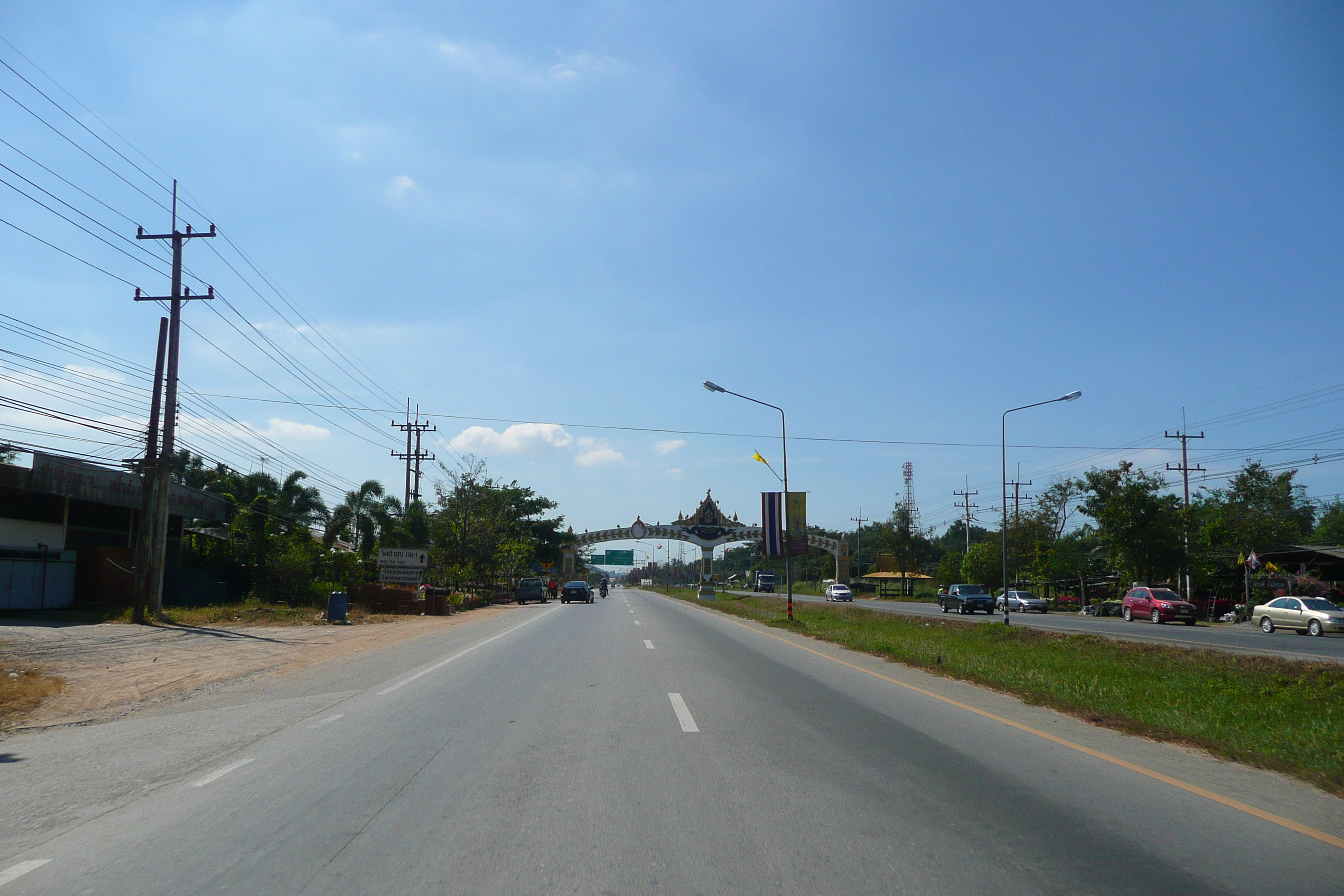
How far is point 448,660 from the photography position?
16.4 meters

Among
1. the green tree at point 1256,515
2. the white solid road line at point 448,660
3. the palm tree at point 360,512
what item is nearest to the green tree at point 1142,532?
the green tree at point 1256,515

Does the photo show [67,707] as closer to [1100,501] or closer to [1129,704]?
[1129,704]

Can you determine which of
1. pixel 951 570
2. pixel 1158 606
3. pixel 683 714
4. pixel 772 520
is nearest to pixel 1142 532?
pixel 1158 606

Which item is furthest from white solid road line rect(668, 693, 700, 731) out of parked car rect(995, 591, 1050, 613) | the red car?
parked car rect(995, 591, 1050, 613)

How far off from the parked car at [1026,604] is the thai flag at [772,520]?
18.8m

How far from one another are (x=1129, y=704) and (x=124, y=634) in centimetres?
2313

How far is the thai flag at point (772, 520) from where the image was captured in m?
38.9

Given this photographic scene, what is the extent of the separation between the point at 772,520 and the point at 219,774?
34.2 m

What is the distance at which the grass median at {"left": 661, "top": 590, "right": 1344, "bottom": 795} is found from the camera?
342 inches

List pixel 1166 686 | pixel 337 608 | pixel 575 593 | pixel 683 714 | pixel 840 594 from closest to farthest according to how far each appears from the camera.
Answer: pixel 683 714, pixel 1166 686, pixel 337 608, pixel 575 593, pixel 840 594

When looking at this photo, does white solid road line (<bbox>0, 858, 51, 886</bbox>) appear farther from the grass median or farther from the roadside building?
the roadside building

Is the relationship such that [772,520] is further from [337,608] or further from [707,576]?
[707,576]

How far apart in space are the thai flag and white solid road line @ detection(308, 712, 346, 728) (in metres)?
29.4

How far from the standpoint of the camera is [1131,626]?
34812mm
